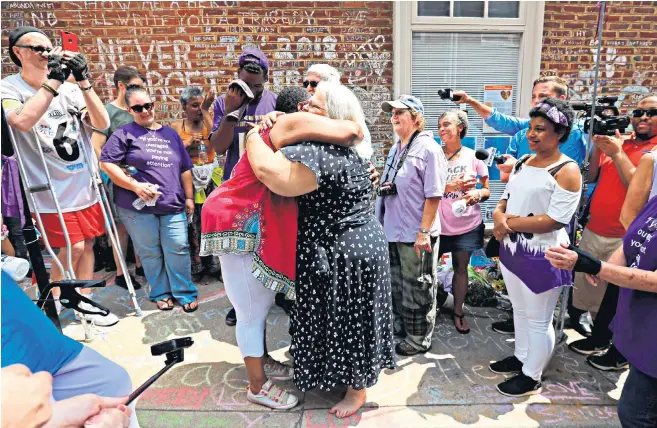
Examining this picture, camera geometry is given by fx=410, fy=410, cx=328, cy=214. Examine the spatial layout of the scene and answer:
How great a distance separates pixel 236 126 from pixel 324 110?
122cm

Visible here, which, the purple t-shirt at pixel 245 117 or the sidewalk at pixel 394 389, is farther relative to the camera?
the purple t-shirt at pixel 245 117

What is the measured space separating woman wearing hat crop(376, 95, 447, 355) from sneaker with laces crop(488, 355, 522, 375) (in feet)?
1.59

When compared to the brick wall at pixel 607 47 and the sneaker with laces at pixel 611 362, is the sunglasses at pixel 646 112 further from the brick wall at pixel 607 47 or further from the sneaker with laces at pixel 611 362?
the brick wall at pixel 607 47

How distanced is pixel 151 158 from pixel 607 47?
5.36 m

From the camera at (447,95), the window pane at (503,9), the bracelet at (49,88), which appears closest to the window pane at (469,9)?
the window pane at (503,9)

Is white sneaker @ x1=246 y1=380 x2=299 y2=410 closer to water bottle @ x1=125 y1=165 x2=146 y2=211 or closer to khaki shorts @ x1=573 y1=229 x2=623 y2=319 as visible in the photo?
water bottle @ x1=125 y1=165 x2=146 y2=211

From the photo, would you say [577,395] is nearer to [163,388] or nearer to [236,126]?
[163,388]

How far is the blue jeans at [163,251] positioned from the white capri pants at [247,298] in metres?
1.66

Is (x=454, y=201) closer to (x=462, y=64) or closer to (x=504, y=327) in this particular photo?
(x=504, y=327)

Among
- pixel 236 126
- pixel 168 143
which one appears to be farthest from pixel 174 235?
pixel 236 126

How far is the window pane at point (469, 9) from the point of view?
16.0 feet

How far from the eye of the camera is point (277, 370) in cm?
288

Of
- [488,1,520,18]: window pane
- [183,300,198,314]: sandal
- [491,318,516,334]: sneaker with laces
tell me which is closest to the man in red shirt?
[491,318,516,334]: sneaker with laces

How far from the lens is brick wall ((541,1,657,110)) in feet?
16.0
